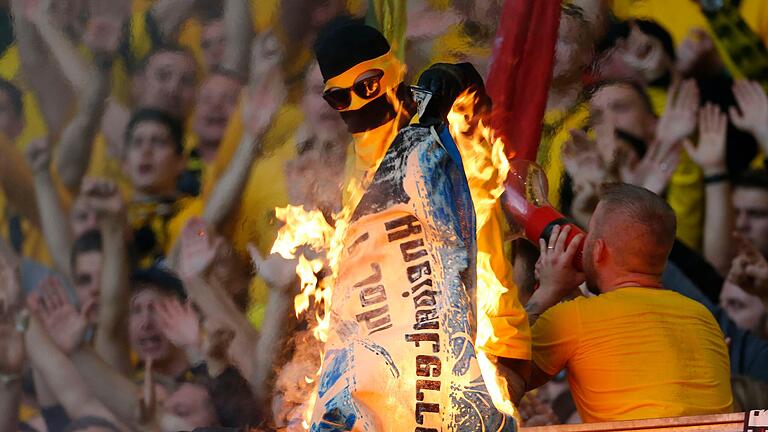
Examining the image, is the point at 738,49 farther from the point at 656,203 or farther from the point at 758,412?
the point at 758,412

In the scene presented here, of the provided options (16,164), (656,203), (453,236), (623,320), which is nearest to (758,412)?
(623,320)

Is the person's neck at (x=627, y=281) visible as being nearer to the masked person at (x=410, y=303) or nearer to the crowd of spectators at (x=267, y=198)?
the crowd of spectators at (x=267, y=198)

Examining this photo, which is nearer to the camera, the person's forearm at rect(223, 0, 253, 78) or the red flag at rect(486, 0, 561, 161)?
the red flag at rect(486, 0, 561, 161)

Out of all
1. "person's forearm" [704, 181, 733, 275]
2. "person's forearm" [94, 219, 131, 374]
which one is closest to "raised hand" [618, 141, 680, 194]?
"person's forearm" [704, 181, 733, 275]

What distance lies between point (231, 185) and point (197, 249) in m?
0.28

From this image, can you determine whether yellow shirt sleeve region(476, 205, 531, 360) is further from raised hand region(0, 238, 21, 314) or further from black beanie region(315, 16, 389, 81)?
raised hand region(0, 238, 21, 314)

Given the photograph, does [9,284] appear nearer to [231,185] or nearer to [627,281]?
[231,185]

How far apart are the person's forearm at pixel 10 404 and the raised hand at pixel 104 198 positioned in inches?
30.5

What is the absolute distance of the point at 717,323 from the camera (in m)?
3.70

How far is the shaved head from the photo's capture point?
3529 mm

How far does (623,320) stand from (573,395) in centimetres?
33

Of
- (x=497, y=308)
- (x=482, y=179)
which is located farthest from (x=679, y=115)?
(x=497, y=308)

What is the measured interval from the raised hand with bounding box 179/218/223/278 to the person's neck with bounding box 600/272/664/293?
1529mm

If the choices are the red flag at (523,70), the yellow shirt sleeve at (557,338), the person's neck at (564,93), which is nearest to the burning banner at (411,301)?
the yellow shirt sleeve at (557,338)
